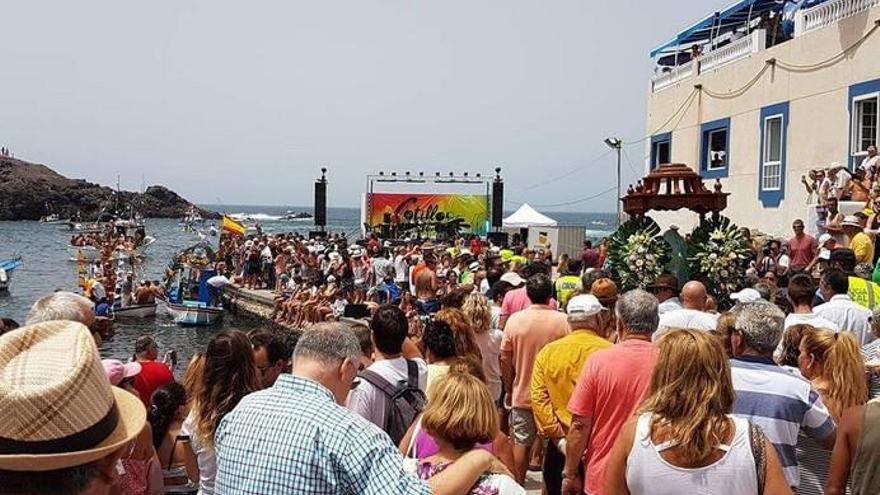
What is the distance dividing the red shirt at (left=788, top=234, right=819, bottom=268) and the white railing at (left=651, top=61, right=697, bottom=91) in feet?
36.6

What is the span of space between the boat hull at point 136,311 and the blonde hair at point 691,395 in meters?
26.3

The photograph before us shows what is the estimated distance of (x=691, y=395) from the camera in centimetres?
341

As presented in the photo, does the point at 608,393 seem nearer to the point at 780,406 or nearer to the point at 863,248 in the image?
the point at 780,406

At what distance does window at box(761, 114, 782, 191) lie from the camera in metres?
19.0

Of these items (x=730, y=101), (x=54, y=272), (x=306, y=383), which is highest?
(x=730, y=101)

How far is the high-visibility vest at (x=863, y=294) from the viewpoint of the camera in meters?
7.34

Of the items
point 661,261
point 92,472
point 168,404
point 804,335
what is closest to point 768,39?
point 661,261

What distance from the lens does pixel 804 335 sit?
464 centimetres

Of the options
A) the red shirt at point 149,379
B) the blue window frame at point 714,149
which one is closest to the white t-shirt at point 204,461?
the red shirt at point 149,379

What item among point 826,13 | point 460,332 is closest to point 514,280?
point 460,332

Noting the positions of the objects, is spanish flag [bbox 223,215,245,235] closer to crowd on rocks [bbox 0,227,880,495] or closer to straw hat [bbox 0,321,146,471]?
crowd on rocks [bbox 0,227,880,495]

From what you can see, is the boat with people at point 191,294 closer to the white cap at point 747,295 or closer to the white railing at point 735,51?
the white railing at point 735,51

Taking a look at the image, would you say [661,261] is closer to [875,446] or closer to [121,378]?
[875,446]

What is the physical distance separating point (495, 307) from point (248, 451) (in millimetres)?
6168
